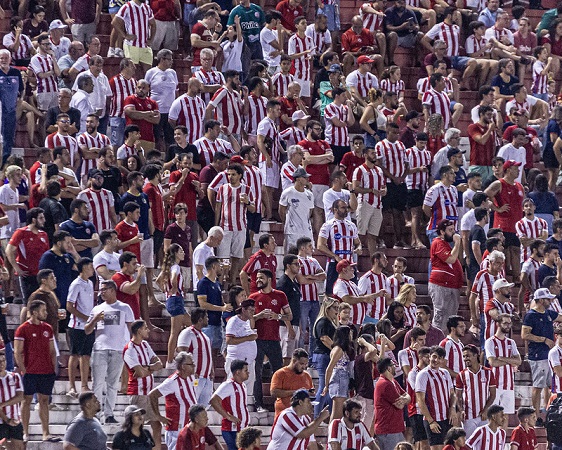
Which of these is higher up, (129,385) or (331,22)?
(331,22)

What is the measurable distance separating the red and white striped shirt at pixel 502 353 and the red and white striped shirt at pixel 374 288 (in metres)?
1.48

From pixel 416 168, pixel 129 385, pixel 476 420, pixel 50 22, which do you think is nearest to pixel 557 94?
pixel 416 168

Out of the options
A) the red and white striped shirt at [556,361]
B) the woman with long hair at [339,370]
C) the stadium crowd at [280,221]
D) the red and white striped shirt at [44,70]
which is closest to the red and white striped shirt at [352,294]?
the stadium crowd at [280,221]

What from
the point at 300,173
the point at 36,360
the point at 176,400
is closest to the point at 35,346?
the point at 36,360

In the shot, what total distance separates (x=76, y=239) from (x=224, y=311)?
6.86 ft

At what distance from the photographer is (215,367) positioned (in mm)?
22578

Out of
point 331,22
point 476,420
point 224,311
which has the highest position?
point 331,22

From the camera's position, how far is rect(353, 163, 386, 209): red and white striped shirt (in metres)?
25.7

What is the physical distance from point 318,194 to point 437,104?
11.8 ft

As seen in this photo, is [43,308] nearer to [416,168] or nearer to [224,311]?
[224,311]

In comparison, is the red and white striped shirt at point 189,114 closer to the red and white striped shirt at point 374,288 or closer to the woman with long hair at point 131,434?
the red and white striped shirt at point 374,288

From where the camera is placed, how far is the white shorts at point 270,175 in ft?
85.5

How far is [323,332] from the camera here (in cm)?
2216

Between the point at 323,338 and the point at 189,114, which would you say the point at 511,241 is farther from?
the point at 189,114
